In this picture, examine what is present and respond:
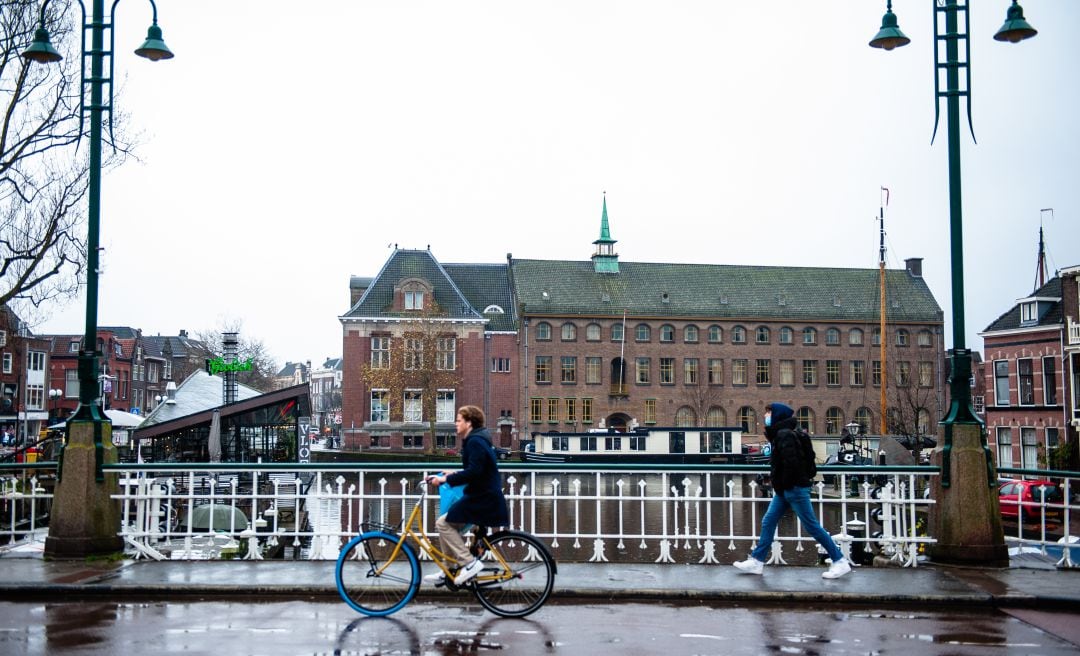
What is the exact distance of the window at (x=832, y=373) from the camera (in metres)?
76.2

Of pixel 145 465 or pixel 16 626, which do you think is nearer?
pixel 16 626

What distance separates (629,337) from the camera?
242 ft

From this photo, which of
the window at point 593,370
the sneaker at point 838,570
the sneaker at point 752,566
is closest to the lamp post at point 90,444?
the sneaker at point 752,566

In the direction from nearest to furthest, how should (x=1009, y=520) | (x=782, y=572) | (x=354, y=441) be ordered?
(x=782, y=572) < (x=1009, y=520) < (x=354, y=441)

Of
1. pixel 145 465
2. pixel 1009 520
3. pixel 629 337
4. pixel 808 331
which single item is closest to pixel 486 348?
pixel 629 337

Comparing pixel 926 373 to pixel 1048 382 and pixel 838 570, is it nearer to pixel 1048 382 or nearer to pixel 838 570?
pixel 1048 382

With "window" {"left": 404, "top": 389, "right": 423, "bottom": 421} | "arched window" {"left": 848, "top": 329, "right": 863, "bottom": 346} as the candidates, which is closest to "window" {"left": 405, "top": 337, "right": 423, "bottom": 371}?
"window" {"left": 404, "top": 389, "right": 423, "bottom": 421}

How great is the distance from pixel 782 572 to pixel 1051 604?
2.65 metres

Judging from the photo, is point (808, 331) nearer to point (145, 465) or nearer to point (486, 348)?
point (486, 348)

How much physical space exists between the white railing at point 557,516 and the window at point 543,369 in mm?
17955

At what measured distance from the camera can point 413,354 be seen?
6875 centimetres

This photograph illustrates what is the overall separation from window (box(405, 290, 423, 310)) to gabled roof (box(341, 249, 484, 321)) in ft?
2.14

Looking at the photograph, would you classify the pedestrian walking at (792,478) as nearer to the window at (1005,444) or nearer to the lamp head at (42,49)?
the lamp head at (42,49)

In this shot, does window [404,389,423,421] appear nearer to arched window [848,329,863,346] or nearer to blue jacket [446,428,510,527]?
arched window [848,329,863,346]
